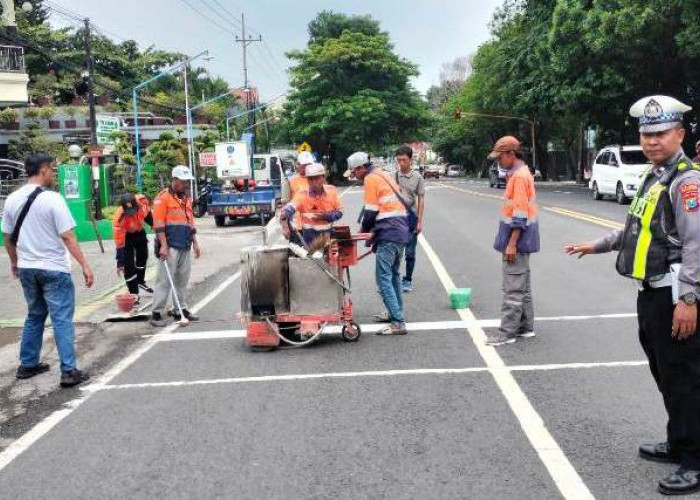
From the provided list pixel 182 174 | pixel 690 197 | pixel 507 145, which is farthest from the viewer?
pixel 182 174

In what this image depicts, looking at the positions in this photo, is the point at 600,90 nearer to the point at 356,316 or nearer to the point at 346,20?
the point at 356,316

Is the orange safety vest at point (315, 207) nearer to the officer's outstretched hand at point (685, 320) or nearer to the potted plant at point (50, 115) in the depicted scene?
the officer's outstretched hand at point (685, 320)

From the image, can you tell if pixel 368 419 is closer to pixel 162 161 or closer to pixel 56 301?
pixel 56 301

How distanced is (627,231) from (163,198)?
5.96m

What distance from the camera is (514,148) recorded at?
274 inches

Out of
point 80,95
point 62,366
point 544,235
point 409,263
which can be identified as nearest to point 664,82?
point 544,235

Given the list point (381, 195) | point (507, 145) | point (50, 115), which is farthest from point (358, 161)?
point (50, 115)

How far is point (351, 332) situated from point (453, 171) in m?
93.7

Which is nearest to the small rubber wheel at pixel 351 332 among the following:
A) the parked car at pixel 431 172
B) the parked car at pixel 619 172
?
the parked car at pixel 619 172

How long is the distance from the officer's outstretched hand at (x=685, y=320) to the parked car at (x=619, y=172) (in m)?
21.6

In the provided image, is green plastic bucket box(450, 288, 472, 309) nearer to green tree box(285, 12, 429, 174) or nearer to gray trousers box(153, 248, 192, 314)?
gray trousers box(153, 248, 192, 314)

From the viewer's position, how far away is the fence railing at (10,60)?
24.0 meters

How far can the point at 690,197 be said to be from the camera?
3.72 meters

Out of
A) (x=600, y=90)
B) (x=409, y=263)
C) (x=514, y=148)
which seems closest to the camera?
(x=514, y=148)
